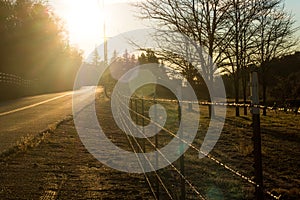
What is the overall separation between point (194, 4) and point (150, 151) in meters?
13.8

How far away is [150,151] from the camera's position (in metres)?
11.5

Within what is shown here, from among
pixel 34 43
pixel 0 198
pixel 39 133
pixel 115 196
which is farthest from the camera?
pixel 34 43

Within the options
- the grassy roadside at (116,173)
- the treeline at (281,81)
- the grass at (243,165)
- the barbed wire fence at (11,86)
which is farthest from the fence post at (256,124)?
the barbed wire fence at (11,86)

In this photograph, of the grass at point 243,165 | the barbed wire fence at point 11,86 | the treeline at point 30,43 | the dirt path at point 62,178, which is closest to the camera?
the dirt path at point 62,178

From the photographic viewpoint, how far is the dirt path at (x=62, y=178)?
7566 mm

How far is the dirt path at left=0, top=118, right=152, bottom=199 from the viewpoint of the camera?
298 inches

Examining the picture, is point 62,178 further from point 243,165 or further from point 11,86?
point 11,86

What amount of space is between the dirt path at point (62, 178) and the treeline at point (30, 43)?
34170 mm

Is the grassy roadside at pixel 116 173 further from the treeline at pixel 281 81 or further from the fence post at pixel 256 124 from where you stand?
the treeline at pixel 281 81

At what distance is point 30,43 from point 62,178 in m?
52.8

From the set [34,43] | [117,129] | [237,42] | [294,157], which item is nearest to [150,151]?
[294,157]

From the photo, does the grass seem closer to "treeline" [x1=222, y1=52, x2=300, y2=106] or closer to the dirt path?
the dirt path

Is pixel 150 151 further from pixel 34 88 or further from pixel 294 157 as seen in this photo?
pixel 34 88

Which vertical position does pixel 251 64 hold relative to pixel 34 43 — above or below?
below
